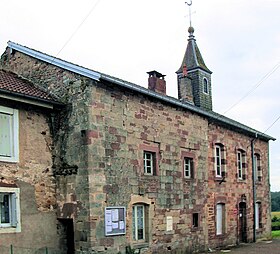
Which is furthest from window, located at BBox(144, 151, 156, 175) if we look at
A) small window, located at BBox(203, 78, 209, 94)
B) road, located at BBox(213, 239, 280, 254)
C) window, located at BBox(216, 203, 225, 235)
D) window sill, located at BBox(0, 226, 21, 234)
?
small window, located at BBox(203, 78, 209, 94)

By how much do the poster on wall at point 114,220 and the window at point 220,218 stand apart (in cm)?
721

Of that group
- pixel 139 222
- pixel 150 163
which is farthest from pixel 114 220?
pixel 150 163

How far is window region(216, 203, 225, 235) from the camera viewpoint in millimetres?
20203

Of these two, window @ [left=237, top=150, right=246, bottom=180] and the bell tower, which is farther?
the bell tower

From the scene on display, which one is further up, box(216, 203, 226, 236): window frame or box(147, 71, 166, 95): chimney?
box(147, 71, 166, 95): chimney

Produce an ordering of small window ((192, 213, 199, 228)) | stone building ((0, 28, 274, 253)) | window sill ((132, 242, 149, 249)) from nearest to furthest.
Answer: stone building ((0, 28, 274, 253))
window sill ((132, 242, 149, 249))
small window ((192, 213, 199, 228))

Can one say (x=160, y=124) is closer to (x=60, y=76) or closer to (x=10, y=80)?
(x=60, y=76)

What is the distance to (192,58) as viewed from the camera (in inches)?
1000

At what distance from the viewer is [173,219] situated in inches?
655

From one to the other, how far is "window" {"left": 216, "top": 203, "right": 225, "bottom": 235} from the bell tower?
579 centimetres

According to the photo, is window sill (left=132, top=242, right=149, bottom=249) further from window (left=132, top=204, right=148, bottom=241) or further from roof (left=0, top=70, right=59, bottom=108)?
roof (left=0, top=70, right=59, bottom=108)

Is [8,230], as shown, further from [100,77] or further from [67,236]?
[100,77]

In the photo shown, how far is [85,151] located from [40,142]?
5.00ft

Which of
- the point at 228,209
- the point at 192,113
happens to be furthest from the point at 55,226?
the point at 228,209
